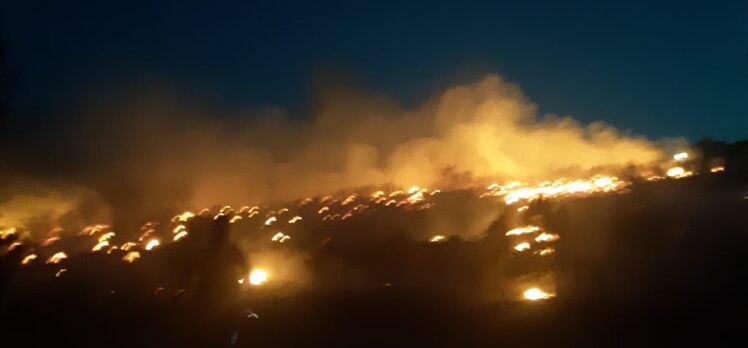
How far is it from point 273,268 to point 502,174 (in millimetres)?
16488

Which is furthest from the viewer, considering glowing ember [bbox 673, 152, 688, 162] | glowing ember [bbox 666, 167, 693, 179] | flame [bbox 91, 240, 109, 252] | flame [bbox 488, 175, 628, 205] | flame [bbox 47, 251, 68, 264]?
glowing ember [bbox 673, 152, 688, 162]

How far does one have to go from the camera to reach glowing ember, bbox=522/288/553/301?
412 inches

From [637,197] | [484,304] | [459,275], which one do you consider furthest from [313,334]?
[637,197]

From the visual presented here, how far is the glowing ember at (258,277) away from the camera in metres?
13.4

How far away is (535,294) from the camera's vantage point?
35.2 feet

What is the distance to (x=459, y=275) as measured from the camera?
12.6 metres

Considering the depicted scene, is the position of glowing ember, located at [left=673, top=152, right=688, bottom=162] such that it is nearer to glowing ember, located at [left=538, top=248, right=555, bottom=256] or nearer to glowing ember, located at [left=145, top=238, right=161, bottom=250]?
glowing ember, located at [left=538, top=248, right=555, bottom=256]

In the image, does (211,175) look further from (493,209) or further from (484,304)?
(484,304)

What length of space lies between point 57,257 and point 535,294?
1259 cm

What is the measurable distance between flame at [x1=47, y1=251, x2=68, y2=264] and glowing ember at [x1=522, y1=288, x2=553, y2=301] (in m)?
12.0

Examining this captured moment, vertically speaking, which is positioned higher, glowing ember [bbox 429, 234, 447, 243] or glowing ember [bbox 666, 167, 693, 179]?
glowing ember [bbox 666, 167, 693, 179]

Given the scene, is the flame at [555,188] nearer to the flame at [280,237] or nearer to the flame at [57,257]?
the flame at [280,237]

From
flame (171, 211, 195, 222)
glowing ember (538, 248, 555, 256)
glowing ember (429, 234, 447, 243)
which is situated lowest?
glowing ember (538, 248, 555, 256)

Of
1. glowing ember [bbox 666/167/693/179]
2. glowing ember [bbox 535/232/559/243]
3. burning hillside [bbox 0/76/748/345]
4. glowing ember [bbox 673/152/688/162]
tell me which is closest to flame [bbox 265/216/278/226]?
burning hillside [bbox 0/76/748/345]
